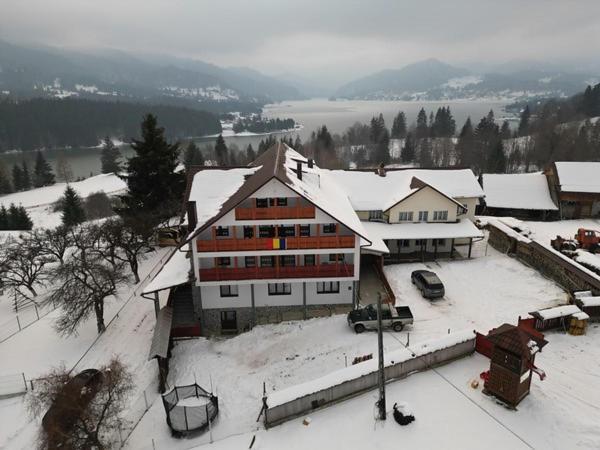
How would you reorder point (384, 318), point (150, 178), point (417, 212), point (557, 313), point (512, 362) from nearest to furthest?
1. point (512, 362)
2. point (557, 313)
3. point (384, 318)
4. point (417, 212)
5. point (150, 178)

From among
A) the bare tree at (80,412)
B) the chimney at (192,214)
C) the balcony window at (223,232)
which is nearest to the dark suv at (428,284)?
the balcony window at (223,232)

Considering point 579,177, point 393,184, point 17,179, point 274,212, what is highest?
point 274,212

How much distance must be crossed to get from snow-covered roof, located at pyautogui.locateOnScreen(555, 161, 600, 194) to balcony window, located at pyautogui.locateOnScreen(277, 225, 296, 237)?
38.9 metres

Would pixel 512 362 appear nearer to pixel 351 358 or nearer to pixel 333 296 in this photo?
pixel 351 358

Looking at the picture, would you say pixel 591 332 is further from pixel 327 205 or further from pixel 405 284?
pixel 327 205

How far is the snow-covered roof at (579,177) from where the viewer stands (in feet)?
159

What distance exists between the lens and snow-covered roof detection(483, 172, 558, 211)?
50969mm

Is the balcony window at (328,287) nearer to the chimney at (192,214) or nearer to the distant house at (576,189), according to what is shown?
the chimney at (192,214)

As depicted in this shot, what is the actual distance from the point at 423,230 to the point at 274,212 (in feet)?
54.4

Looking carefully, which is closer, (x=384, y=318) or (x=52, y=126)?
(x=384, y=318)

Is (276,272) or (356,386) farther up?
(276,272)

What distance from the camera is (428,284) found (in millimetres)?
29609

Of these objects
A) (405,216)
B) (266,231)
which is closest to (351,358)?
(266,231)

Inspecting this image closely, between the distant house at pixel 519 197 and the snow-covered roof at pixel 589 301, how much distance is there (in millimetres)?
29381
